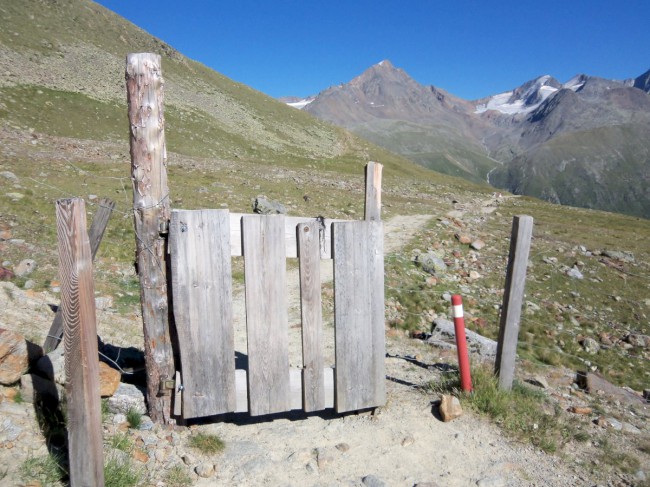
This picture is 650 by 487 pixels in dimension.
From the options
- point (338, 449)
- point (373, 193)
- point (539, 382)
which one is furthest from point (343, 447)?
point (539, 382)

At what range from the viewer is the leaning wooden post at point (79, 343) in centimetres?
365

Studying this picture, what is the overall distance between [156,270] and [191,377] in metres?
1.23

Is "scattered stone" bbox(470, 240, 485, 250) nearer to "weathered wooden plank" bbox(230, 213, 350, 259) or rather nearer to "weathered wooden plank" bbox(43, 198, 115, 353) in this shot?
"weathered wooden plank" bbox(230, 213, 350, 259)

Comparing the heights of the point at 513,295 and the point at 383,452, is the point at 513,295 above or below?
above

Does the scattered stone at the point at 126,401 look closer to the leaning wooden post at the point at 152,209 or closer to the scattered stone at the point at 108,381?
the scattered stone at the point at 108,381

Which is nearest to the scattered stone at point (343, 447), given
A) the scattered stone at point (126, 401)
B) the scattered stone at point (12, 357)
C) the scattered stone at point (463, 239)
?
the scattered stone at point (126, 401)

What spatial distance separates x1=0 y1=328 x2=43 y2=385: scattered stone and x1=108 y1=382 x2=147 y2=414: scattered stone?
3.21 feet

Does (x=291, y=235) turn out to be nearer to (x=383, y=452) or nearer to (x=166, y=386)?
(x=166, y=386)

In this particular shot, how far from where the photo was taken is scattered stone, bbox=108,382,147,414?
506 centimetres

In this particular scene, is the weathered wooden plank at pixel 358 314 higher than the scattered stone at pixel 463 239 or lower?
higher

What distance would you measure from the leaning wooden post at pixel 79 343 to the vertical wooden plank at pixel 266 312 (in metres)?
1.57

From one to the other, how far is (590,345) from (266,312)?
10.5 m

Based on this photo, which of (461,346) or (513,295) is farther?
(513,295)

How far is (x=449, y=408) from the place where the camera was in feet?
17.9
